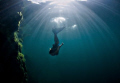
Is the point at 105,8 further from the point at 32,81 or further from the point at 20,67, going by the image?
the point at 32,81

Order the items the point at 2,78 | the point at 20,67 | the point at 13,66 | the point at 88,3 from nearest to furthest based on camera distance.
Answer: the point at 2,78
the point at 13,66
the point at 20,67
the point at 88,3

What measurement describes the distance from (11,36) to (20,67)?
2.76 meters

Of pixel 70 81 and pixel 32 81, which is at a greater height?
pixel 32 81

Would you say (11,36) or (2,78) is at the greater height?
(11,36)

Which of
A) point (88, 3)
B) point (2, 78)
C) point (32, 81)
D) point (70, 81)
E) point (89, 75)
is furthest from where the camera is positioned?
point (89, 75)

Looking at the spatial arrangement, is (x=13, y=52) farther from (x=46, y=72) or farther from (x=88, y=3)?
(x=46, y=72)

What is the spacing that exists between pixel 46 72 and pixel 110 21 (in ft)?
87.6

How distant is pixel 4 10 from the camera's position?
6863 mm

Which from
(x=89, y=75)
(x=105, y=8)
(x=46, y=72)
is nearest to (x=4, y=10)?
(x=105, y=8)

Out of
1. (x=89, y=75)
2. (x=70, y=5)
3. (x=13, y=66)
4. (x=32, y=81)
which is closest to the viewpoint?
(x=13, y=66)

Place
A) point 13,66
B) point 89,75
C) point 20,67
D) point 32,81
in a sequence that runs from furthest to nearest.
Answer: point 89,75
point 32,81
point 20,67
point 13,66

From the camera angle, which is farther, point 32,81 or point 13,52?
point 32,81

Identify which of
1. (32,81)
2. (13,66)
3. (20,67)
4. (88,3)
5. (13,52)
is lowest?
(32,81)

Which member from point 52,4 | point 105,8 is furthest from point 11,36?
point 105,8
